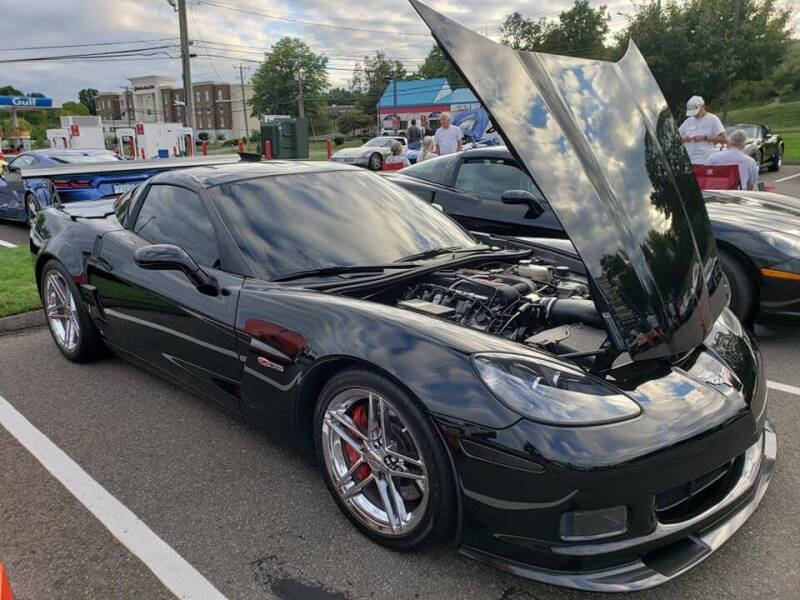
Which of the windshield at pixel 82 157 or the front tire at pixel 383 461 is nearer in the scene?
the front tire at pixel 383 461

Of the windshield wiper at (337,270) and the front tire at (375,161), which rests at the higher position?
the windshield wiper at (337,270)

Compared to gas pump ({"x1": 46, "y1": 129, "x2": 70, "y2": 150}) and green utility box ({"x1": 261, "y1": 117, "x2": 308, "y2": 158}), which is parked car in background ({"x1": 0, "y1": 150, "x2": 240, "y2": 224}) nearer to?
gas pump ({"x1": 46, "y1": 129, "x2": 70, "y2": 150})

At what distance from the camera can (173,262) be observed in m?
2.87

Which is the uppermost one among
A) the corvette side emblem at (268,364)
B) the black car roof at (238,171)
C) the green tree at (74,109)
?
the green tree at (74,109)

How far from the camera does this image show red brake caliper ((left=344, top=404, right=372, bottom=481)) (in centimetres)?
236

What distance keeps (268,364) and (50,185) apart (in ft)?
21.0

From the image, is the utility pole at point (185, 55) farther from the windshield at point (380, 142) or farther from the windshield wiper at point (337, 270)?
the windshield wiper at point (337, 270)

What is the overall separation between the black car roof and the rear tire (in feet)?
8.90

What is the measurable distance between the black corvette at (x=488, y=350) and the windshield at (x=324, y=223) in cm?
1

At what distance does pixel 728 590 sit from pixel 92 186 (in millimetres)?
7657

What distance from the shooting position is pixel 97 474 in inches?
115

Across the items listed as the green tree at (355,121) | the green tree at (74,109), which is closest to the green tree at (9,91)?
the green tree at (74,109)

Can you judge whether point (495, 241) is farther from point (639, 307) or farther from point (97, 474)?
point (97, 474)

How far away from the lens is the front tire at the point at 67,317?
4.14 metres
